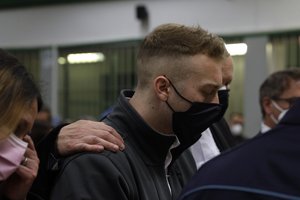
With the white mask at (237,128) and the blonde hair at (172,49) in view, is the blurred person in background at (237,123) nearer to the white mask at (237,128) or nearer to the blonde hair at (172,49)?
the white mask at (237,128)

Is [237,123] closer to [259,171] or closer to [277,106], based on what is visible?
[277,106]

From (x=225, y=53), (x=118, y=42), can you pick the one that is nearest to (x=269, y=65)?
(x=118, y=42)

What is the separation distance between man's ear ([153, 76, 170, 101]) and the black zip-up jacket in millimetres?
130

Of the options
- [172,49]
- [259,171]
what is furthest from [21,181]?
[259,171]

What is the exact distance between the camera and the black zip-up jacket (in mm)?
1901

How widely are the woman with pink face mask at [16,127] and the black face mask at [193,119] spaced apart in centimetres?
59

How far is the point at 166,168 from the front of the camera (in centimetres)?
230

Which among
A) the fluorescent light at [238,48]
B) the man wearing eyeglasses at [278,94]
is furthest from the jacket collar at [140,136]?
the fluorescent light at [238,48]

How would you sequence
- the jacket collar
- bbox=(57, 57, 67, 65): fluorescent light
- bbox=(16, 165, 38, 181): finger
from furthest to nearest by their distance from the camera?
bbox=(57, 57, 67, 65): fluorescent light → the jacket collar → bbox=(16, 165, 38, 181): finger

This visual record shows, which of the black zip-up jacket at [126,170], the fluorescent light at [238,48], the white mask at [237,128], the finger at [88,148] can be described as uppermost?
the finger at [88,148]

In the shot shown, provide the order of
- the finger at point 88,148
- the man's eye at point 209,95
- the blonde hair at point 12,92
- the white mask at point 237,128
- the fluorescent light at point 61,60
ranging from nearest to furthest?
the blonde hair at point 12,92 → the finger at point 88,148 → the man's eye at point 209,95 → the white mask at point 237,128 → the fluorescent light at point 61,60

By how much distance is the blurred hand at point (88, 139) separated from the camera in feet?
6.62

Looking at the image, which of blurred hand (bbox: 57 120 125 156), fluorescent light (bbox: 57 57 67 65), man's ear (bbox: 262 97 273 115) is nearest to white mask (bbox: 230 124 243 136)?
fluorescent light (bbox: 57 57 67 65)

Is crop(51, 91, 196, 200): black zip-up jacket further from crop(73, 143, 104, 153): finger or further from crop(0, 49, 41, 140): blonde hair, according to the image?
crop(0, 49, 41, 140): blonde hair
